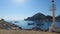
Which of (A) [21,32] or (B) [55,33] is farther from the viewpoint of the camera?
(A) [21,32]

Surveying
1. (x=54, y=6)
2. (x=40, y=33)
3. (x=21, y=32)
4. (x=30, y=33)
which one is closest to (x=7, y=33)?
(x=21, y=32)

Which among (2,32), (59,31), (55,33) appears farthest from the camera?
(2,32)

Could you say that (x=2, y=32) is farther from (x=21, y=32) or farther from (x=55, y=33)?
(x=55, y=33)

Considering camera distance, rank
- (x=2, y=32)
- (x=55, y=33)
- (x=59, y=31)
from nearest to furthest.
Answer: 1. (x=55, y=33)
2. (x=59, y=31)
3. (x=2, y=32)

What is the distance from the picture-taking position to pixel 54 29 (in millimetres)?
5633

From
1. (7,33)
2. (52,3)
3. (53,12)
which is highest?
(52,3)

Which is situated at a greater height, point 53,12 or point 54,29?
point 53,12

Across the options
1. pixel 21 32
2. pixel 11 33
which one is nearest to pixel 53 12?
pixel 21 32

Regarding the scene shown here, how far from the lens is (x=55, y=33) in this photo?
5.13 meters

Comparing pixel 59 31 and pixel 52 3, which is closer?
pixel 59 31

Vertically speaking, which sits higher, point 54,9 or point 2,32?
point 54,9

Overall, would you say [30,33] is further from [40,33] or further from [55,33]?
[55,33]

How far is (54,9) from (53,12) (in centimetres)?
15

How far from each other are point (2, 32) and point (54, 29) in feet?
7.77
